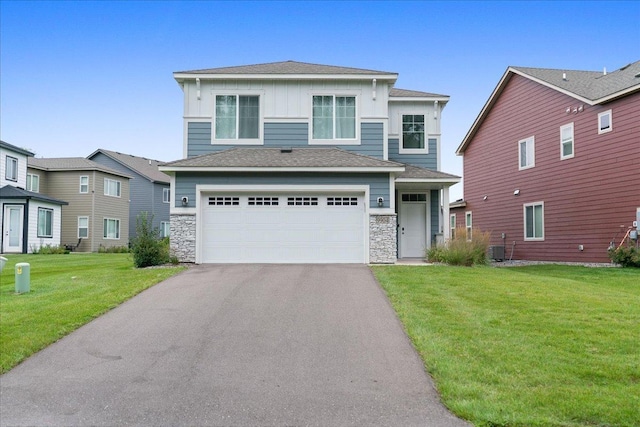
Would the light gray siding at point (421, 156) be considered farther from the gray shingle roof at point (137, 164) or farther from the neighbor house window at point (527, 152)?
the gray shingle roof at point (137, 164)

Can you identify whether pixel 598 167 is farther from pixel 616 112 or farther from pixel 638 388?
pixel 638 388

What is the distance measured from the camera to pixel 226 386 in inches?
227

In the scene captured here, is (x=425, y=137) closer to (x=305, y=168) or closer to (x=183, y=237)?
(x=305, y=168)

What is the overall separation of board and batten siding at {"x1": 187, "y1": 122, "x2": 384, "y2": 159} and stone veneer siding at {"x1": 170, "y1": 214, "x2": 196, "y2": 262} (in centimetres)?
276

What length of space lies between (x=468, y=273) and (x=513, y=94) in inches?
501

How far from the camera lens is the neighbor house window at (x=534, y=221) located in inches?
843

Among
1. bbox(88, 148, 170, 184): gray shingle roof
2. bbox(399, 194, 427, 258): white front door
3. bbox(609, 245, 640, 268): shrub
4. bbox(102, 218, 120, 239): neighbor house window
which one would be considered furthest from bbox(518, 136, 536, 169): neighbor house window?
bbox(88, 148, 170, 184): gray shingle roof

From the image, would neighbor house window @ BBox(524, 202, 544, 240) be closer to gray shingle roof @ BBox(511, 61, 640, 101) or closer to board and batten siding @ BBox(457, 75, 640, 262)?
board and batten siding @ BBox(457, 75, 640, 262)

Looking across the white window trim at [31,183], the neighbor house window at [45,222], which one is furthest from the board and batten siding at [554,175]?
the white window trim at [31,183]

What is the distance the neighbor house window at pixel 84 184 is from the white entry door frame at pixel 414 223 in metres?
22.0

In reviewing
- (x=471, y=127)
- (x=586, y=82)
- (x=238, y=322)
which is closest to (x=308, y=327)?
(x=238, y=322)

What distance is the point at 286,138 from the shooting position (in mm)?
17703

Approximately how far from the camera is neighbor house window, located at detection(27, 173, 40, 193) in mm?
30989

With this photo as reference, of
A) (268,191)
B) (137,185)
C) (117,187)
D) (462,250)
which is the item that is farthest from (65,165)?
(462,250)
